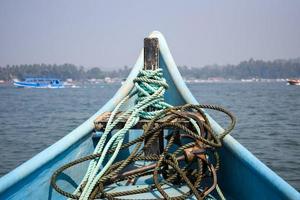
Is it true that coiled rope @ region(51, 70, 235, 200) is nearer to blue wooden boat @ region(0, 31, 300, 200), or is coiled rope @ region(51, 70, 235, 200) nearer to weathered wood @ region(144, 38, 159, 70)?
blue wooden boat @ region(0, 31, 300, 200)

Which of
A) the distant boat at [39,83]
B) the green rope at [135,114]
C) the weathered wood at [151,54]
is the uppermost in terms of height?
the weathered wood at [151,54]

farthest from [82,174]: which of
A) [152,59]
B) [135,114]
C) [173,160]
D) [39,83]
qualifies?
[39,83]

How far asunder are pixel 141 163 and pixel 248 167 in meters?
1.96

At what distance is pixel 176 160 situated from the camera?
3.18 metres

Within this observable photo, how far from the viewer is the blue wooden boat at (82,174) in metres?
2.73

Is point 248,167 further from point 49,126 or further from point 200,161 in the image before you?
point 49,126

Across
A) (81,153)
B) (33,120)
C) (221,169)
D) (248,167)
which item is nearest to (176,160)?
(248,167)

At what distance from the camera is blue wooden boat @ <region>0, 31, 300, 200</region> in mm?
2727

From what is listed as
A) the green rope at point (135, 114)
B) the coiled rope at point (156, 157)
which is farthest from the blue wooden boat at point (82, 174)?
the green rope at point (135, 114)

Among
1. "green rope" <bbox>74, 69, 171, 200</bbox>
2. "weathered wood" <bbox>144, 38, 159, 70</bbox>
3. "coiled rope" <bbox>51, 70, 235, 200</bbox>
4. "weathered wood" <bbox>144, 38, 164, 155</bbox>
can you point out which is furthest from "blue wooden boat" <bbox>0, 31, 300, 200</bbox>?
"weathered wood" <bbox>144, 38, 159, 70</bbox>

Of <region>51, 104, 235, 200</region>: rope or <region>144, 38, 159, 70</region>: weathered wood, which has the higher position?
<region>144, 38, 159, 70</region>: weathered wood

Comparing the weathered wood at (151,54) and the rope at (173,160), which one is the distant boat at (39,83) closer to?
the weathered wood at (151,54)

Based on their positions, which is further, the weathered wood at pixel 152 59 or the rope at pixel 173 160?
the weathered wood at pixel 152 59

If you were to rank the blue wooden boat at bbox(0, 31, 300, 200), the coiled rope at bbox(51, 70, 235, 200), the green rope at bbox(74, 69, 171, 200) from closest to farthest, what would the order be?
the blue wooden boat at bbox(0, 31, 300, 200) → the coiled rope at bbox(51, 70, 235, 200) → the green rope at bbox(74, 69, 171, 200)
